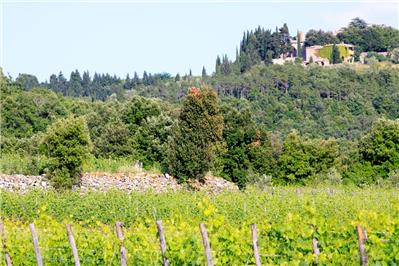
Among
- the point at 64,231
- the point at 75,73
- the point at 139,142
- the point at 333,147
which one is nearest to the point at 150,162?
the point at 139,142

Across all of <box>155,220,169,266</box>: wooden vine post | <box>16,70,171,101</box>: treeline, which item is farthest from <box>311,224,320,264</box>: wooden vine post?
<box>16,70,171,101</box>: treeline

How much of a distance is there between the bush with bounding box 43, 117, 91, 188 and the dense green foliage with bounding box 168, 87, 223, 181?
5.69 meters

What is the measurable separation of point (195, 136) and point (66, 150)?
7.12 meters

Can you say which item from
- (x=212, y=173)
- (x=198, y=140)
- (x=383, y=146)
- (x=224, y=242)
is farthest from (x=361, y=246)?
(x=383, y=146)

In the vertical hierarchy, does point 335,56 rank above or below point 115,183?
above

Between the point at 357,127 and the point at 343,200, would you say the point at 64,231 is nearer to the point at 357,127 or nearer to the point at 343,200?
the point at 343,200

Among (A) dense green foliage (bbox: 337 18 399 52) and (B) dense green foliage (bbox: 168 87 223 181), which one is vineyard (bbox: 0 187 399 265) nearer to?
(B) dense green foliage (bbox: 168 87 223 181)

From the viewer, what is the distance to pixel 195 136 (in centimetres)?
3284

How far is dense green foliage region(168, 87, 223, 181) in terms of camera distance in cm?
3253

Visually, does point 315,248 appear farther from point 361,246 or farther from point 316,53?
point 316,53

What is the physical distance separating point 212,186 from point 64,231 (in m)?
22.0

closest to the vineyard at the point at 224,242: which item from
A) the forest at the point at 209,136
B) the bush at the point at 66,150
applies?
the bush at the point at 66,150

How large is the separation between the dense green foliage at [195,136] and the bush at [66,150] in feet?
18.7

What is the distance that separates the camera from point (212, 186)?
1315 inches
